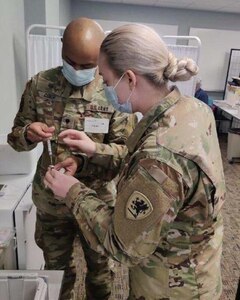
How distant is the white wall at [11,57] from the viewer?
2.09 metres

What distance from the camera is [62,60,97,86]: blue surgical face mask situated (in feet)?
3.60

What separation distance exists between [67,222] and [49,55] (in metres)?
1.75

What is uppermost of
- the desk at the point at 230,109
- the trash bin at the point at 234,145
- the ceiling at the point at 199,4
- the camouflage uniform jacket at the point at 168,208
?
the ceiling at the point at 199,4

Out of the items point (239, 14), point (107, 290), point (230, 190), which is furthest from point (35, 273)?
point (239, 14)

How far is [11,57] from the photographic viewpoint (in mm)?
2365

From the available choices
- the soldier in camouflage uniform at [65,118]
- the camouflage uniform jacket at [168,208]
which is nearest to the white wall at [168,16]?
the soldier in camouflage uniform at [65,118]

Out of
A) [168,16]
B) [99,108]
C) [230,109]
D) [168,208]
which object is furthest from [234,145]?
[168,208]

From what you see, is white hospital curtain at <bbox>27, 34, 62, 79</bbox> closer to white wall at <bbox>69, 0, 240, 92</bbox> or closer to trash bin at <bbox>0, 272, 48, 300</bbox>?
trash bin at <bbox>0, 272, 48, 300</bbox>

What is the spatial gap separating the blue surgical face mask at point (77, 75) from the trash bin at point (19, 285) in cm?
70

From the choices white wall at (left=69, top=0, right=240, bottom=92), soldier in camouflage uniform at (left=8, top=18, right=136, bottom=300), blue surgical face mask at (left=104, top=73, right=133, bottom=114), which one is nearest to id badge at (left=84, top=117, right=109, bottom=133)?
soldier in camouflage uniform at (left=8, top=18, right=136, bottom=300)

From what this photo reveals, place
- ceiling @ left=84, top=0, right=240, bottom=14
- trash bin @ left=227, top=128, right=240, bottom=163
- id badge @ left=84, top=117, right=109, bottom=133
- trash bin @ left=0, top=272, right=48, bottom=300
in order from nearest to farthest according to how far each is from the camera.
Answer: trash bin @ left=0, top=272, right=48, bottom=300 < id badge @ left=84, top=117, right=109, bottom=133 < trash bin @ left=227, top=128, right=240, bottom=163 < ceiling @ left=84, top=0, right=240, bottom=14

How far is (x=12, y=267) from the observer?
3.84ft

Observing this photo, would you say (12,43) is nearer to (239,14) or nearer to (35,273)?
(35,273)

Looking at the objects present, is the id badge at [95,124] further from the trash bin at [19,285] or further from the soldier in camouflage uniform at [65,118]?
the trash bin at [19,285]
